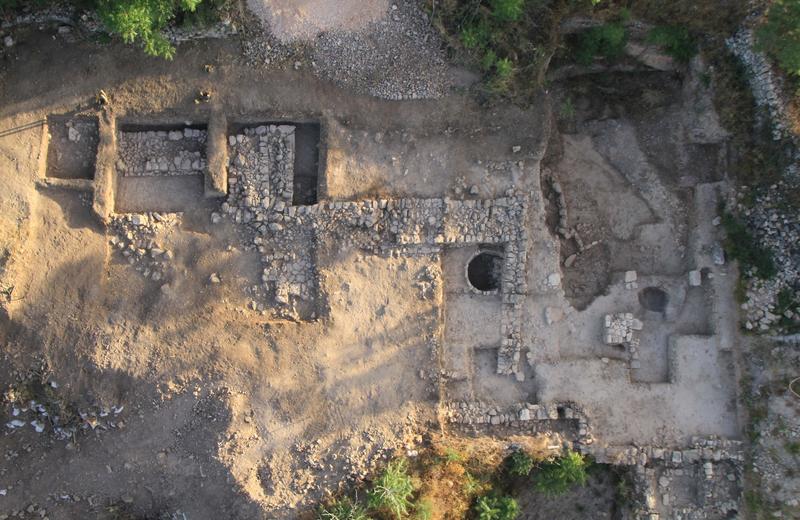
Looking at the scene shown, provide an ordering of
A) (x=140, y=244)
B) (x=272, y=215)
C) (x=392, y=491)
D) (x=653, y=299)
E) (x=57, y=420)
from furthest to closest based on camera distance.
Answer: (x=653, y=299)
(x=272, y=215)
(x=140, y=244)
(x=57, y=420)
(x=392, y=491)

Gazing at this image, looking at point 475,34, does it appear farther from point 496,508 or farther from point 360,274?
point 496,508

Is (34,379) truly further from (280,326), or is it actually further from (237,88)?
(237,88)

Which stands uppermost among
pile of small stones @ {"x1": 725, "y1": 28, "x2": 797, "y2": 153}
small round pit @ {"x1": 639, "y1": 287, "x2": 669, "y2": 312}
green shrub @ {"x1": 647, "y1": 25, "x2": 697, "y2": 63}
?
green shrub @ {"x1": 647, "y1": 25, "x2": 697, "y2": 63}

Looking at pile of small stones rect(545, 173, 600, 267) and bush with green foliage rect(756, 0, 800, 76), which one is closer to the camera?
bush with green foliage rect(756, 0, 800, 76)

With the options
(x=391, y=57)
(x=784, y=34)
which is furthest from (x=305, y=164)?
(x=784, y=34)

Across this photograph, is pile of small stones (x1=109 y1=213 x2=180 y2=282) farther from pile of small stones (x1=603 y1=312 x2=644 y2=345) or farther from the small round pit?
the small round pit

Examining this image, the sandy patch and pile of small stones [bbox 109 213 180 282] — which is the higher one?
the sandy patch

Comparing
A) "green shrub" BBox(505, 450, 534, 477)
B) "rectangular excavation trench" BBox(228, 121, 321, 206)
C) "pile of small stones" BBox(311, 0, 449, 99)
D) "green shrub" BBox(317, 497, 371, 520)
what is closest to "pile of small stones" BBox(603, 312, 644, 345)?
"green shrub" BBox(505, 450, 534, 477)

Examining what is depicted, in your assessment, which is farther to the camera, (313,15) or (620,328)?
(620,328)
